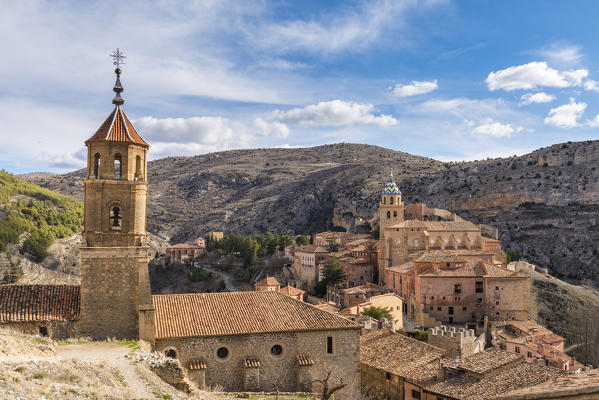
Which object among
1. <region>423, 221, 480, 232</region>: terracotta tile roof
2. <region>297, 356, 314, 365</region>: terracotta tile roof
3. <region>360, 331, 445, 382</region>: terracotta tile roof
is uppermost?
<region>423, 221, 480, 232</region>: terracotta tile roof

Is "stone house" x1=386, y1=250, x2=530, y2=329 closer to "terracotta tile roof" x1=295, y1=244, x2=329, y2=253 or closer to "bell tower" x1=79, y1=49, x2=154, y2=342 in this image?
"terracotta tile roof" x1=295, y1=244, x2=329, y2=253

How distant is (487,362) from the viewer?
20031mm

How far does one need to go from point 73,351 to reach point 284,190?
118 m

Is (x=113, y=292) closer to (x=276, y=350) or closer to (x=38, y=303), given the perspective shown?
(x=38, y=303)

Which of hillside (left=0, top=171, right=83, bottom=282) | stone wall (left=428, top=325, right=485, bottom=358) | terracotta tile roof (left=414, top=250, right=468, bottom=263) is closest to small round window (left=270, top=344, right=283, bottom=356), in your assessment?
stone wall (left=428, top=325, right=485, bottom=358)

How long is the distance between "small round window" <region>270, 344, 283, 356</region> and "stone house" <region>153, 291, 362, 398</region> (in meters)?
0.04

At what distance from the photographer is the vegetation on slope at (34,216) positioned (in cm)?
7506

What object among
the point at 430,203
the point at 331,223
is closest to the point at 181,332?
the point at 430,203

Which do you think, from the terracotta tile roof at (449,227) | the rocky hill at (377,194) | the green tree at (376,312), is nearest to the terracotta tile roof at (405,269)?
the terracotta tile roof at (449,227)

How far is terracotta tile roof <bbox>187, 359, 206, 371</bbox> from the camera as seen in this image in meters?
17.4

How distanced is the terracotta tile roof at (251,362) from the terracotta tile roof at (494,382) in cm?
658

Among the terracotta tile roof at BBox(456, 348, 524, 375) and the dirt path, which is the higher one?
the dirt path

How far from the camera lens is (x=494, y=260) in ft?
183

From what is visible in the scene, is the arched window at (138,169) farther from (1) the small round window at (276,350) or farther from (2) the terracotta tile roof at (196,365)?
(1) the small round window at (276,350)
